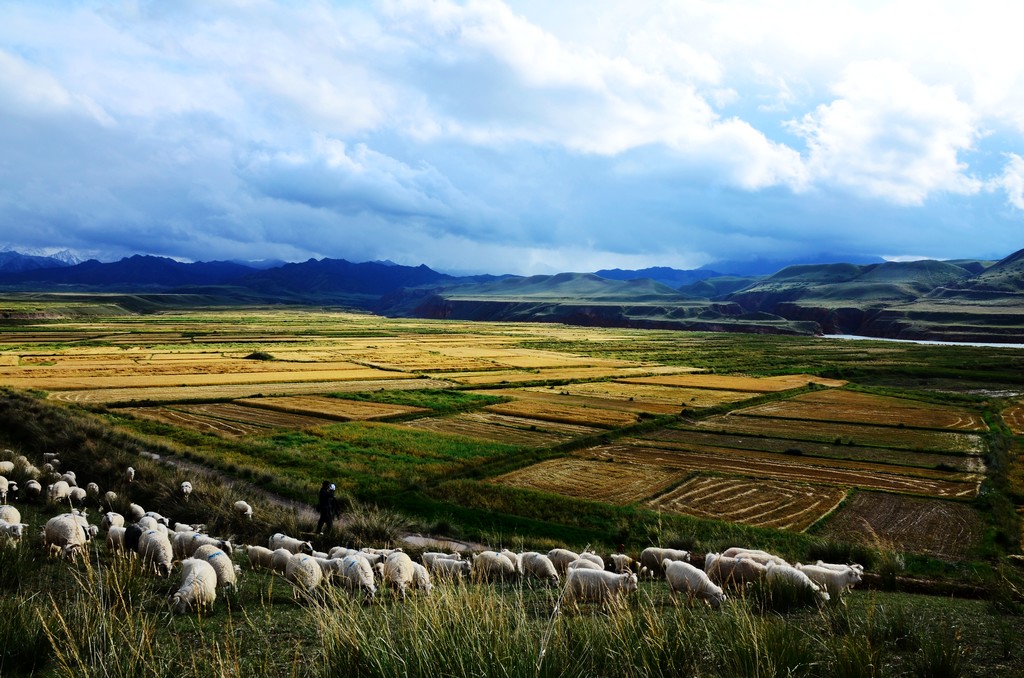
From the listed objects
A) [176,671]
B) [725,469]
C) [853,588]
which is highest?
[176,671]

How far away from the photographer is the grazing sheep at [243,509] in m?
15.5

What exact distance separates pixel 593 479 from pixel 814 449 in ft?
42.9

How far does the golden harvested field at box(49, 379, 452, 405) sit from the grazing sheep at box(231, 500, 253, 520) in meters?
27.2

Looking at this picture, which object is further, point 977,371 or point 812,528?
point 977,371

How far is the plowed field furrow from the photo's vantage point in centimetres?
2597

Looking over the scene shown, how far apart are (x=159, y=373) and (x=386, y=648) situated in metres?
56.1

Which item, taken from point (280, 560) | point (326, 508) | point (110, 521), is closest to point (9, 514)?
point (110, 521)

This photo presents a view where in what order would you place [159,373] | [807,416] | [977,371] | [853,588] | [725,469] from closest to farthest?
[853,588] → [725,469] → [807,416] → [159,373] → [977,371]

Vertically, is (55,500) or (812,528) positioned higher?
(55,500)

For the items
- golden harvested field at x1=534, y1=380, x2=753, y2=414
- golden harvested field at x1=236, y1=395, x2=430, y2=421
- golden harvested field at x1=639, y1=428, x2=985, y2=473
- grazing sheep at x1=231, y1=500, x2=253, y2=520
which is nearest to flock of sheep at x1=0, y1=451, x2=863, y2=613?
grazing sheep at x1=231, y1=500, x2=253, y2=520

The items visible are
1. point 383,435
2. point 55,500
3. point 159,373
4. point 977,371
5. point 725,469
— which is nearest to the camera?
point 55,500

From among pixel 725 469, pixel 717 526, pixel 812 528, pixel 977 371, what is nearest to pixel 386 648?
pixel 717 526

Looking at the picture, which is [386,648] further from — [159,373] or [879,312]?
[879,312]

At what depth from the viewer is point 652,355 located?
288ft
